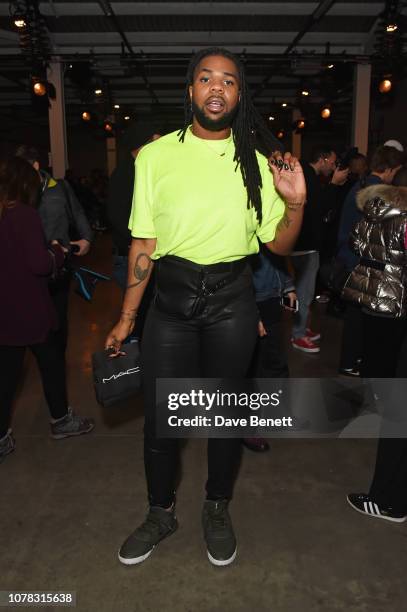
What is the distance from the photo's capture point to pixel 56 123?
36.7 ft

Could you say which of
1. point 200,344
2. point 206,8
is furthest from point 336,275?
point 206,8

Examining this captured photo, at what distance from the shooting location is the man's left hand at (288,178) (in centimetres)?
Result: 175

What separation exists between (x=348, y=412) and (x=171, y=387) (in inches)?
63.5

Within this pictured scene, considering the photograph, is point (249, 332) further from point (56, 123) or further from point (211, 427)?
point (56, 123)

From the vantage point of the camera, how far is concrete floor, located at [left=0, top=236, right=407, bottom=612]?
6.18 ft

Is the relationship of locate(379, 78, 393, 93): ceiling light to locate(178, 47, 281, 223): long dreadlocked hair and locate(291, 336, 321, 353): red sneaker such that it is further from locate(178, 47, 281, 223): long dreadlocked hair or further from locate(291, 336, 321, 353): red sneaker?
locate(178, 47, 281, 223): long dreadlocked hair

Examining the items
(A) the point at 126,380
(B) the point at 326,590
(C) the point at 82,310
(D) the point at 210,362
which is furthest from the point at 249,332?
(C) the point at 82,310

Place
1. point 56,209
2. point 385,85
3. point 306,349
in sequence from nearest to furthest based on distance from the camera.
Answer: point 56,209 → point 306,349 → point 385,85

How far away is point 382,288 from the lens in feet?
8.71

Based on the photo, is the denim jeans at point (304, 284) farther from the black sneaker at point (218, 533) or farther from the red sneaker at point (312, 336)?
the black sneaker at point (218, 533)

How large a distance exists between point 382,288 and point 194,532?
4.67 feet

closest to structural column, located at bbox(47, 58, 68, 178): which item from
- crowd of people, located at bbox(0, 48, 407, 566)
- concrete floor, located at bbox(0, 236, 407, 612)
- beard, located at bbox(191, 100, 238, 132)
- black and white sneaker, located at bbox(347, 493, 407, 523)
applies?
crowd of people, located at bbox(0, 48, 407, 566)

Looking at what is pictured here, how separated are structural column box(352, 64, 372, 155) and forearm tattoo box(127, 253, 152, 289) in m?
10.1

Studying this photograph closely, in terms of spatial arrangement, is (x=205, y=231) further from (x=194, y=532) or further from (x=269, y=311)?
(x=194, y=532)
